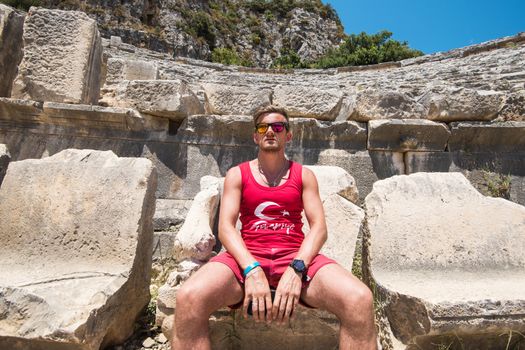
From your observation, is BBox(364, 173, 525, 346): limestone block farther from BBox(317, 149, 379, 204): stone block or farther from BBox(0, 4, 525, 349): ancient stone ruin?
BBox(317, 149, 379, 204): stone block

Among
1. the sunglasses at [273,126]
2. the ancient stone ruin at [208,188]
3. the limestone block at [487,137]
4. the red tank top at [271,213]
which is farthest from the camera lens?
the limestone block at [487,137]

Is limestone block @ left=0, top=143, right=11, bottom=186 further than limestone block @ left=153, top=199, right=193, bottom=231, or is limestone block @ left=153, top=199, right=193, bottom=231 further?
limestone block @ left=153, top=199, right=193, bottom=231

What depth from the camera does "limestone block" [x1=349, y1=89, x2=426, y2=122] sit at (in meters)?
3.40

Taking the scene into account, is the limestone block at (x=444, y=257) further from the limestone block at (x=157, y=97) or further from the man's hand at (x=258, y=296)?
the limestone block at (x=157, y=97)

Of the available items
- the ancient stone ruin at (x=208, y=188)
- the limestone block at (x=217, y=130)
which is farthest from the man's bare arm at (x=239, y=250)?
the limestone block at (x=217, y=130)

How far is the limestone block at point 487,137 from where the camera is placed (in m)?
3.30

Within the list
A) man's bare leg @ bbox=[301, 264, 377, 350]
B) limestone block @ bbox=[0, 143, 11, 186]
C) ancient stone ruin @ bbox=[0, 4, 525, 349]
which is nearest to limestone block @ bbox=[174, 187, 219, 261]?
ancient stone ruin @ bbox=[0, 4, 525, 349]

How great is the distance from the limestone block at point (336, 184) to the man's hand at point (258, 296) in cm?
124

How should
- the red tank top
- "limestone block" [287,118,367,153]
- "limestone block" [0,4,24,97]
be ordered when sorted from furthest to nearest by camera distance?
"limestone block" [0,4,24,97] → "limestone block" [287,118,367,153] → the red tank top

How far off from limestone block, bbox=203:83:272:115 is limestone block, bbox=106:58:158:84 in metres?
1.25

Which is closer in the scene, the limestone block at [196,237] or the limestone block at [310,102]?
the limestone block at [196,237]

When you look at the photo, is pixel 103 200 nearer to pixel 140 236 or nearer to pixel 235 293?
pixel 140 236

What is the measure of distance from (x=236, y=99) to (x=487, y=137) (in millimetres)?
2572

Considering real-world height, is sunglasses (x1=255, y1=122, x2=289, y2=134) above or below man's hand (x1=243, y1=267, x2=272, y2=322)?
above
